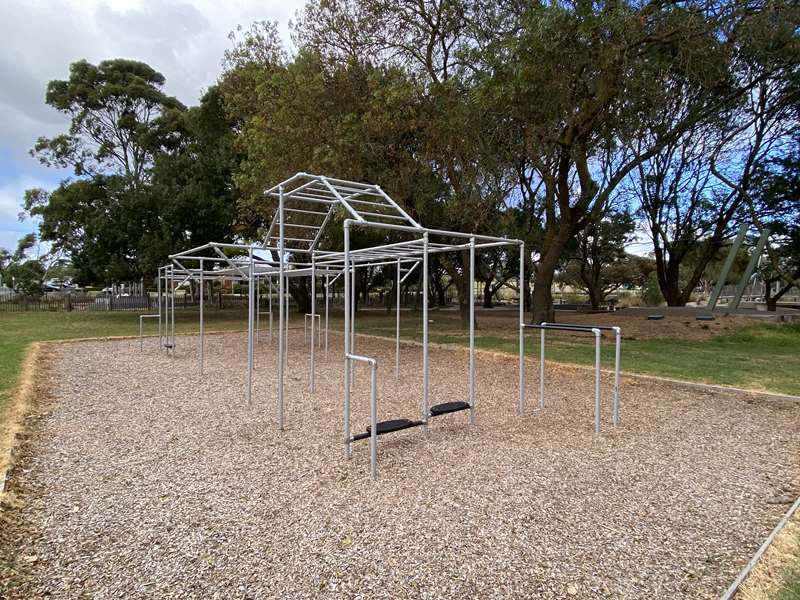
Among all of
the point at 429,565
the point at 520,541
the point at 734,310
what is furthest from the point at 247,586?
the point at 734,310

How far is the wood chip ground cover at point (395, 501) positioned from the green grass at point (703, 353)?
1.45 metres

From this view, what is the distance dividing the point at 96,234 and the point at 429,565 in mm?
18998

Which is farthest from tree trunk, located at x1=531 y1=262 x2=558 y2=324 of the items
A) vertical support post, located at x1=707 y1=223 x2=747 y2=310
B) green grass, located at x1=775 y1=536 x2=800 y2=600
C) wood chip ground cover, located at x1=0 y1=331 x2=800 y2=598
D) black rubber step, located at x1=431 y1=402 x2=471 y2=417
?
green grass, located at x1=775 y1=536 x2=800 y2=600

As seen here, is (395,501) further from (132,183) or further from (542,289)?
(132,183)

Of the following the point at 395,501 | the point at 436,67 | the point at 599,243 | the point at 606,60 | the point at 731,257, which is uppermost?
the point at 436,67

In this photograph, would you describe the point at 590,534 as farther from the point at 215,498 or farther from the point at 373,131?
the point at 373,131

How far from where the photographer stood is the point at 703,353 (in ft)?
32.0

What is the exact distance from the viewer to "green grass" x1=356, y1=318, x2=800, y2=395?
6.98 metres

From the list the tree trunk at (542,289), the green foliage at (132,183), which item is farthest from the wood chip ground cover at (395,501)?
the green foliage at (132,183)

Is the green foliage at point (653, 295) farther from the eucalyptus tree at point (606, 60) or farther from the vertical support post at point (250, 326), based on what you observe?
the vertical support post at point (250, 326)

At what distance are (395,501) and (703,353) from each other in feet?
31.0

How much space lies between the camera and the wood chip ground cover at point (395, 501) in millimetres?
2201

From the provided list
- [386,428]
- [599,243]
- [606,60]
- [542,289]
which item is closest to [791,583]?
[386,428]

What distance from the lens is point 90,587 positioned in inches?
82.8
